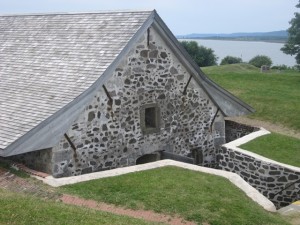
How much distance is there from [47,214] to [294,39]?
28.7 metres

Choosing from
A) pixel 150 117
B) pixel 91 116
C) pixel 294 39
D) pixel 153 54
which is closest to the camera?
pixel 91 116

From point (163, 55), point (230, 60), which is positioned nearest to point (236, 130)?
point (163, 55)

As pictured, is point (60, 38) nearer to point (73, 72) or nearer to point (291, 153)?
point (73, 72)

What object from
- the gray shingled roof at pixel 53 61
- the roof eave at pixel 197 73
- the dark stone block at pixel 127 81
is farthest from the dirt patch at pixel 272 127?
the gray shingled roof at pixel 53 61

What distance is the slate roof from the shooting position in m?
12.6

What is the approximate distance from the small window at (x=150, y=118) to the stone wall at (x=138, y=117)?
0.10 m

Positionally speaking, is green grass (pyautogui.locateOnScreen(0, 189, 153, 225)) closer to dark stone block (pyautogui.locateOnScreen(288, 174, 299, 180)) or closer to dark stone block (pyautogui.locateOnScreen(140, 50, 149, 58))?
dark stone block (pyautogui.locateOnScreen(140, 50, 149, 58))

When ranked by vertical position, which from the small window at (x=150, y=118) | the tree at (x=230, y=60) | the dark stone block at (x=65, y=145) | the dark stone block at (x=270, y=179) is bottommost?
the dark stone block at (x=270, y=179)

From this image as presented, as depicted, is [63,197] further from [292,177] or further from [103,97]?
[292,177]

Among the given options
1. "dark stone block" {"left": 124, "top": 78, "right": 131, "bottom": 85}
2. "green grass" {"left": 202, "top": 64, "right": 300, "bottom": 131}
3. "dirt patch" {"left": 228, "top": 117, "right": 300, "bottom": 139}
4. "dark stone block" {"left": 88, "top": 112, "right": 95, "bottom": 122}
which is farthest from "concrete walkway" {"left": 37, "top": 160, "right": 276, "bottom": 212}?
"green grass" {"left": 202, "top": 64, "right": 300, "bottom": 131}

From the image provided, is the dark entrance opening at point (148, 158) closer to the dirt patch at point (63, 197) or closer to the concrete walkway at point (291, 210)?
the dirt patch at point (63, 197)

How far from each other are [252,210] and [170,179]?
2406 millimetres

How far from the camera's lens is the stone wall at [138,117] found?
1355 cm

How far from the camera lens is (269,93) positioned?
26062mm
